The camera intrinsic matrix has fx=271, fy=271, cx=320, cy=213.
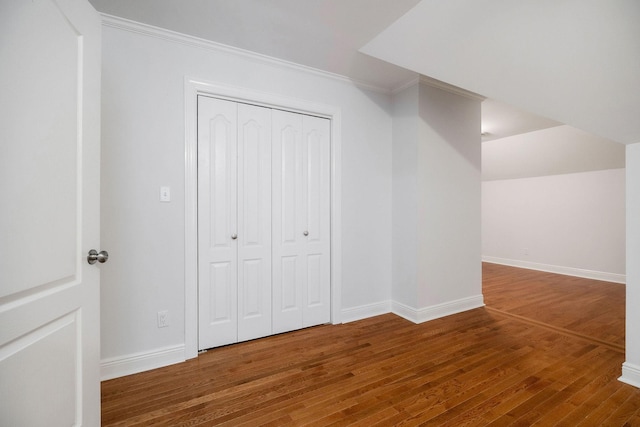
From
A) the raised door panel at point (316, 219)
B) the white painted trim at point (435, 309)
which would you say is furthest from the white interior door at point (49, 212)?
the white painted trim at point (435, 309)

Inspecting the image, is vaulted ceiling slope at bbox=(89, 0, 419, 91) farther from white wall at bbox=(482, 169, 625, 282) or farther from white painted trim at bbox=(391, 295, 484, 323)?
white wall at bbox=(482, 169, 625, 282)

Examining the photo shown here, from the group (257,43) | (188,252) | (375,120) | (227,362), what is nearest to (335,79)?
(375,120)

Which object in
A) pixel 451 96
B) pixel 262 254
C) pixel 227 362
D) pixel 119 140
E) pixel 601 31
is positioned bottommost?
pixel 227 362

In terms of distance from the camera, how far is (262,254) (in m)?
2.53

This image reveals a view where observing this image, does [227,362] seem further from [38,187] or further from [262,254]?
[38,187]

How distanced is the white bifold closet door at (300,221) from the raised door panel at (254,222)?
0.08 m

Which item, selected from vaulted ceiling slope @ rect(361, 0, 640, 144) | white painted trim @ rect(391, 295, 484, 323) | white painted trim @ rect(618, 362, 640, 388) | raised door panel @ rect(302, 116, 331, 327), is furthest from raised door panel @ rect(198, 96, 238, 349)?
white painted trim @ rect(618, 362, 640, 388)

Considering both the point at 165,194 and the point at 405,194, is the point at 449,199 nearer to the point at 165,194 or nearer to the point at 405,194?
the point at 405,194

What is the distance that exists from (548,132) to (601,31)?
410 cm

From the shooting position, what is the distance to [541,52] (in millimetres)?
1464

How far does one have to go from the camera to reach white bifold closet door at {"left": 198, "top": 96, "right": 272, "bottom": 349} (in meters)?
2.29

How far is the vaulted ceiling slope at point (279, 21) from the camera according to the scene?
1.84 m

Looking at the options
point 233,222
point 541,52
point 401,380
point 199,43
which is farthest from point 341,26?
point 401,380

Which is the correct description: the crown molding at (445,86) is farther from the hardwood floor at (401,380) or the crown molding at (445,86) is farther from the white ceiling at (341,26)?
the hardwood floor at (401,380)
